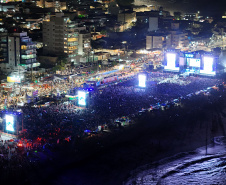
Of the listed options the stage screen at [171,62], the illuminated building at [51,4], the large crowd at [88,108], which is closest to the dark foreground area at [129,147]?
the large crowd at [88,108]

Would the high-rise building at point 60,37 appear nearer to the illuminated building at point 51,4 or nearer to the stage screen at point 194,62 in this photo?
the stage screen at point 194,62

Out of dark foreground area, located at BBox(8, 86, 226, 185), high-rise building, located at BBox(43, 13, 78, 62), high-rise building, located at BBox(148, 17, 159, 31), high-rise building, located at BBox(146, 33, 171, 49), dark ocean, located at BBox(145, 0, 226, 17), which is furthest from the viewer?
dark ocean, located at BBox(145, 0, 226, 17)

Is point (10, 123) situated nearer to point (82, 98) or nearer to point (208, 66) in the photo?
point (82, 98)

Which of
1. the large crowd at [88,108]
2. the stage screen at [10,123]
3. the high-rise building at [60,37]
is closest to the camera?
the large crowd at [88,108]

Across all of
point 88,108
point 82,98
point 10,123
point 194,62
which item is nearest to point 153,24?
point 194,62

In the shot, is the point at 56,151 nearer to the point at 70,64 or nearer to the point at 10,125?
the point at 10,125

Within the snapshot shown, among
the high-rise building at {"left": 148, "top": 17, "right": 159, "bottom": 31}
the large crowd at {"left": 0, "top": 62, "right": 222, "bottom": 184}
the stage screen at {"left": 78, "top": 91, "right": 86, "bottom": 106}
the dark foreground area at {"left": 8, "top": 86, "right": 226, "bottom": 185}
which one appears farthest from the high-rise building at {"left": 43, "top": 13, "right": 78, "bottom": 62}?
the high-rise building at {"left": 148, "top": 17, "right": 159, "bottom": 31}

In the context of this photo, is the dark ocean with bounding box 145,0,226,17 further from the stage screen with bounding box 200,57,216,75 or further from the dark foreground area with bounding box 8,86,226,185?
the dark foreground area with bounding box 8,86,226,185
